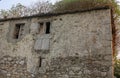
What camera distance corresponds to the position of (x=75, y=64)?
303 inches

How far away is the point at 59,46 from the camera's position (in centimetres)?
829

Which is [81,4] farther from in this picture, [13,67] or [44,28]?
[13,67]

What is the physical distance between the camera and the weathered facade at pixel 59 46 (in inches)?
291

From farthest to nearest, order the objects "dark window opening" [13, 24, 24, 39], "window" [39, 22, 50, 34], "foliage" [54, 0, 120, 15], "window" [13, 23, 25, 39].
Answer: "foliage" [54, 0, 120, 15] → "dark window opening" [13, 24, 24, 39] → "window" [13, 23, 25, 39] → "window" [39, 22, 50, 34]

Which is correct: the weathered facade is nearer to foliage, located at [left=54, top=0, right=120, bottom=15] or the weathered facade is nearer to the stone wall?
the stone wall

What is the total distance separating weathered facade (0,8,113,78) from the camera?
7402 mm

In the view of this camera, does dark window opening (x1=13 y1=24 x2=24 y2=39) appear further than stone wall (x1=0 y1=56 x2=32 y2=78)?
Yes

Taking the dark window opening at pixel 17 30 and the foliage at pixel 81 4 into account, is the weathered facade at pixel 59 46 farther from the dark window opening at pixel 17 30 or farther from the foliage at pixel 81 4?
the foliage at pixel 81 4

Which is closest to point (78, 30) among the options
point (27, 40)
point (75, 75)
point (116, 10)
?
point (75, 75)

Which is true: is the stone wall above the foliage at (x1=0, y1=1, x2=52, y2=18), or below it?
below

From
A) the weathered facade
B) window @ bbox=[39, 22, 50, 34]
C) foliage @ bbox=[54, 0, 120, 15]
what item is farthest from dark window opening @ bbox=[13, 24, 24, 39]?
foliage @ bbox=[54, 0, 120, 15]

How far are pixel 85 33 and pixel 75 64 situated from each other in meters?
1.69

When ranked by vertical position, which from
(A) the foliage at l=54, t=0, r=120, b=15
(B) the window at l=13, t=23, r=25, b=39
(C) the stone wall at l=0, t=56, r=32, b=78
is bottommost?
(C) the stone wall at l=0, t=56, r=32, b=78

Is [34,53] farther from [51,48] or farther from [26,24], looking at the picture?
[26,24]
